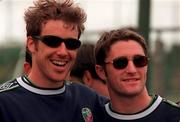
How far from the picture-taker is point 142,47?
141 inches

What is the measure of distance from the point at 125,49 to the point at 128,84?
22cm

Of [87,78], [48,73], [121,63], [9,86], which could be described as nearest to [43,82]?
[48,73]

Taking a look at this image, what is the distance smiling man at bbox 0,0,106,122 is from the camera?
3357mm

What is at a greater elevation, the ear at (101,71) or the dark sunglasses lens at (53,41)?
the dark sunglasses lens at (53,41)

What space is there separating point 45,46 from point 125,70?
1.65 ft

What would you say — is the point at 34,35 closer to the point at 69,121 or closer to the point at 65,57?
the point at 65,57

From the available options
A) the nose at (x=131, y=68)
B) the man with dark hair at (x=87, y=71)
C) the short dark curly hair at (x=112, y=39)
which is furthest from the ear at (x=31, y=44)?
the man with dark hair at (x=87, y=71)

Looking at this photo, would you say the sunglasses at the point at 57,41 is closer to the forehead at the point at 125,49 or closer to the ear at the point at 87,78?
the forehead at the point at 125,49

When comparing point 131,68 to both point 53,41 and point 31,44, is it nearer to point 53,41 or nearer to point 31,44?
point 53,41

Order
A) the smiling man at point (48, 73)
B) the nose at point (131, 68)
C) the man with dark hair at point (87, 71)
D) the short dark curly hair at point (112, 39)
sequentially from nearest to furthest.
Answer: the smiling man at point (48, 73)
the nose at point (131, 68)
the short dark curly hair at point (112, 39)
the man with dark hair at point (87, 71)

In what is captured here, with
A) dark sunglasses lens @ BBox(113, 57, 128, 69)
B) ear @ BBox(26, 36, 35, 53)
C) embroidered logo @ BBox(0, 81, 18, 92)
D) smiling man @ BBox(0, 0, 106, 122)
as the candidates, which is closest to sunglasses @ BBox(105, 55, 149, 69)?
dark sunglasses lens @ BBox(113, 57, 128, 69)

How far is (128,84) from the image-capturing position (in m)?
3.45

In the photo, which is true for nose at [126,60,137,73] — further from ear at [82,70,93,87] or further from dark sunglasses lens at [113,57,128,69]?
ear at [82,70,93,87]

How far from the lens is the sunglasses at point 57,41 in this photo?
134 inches
